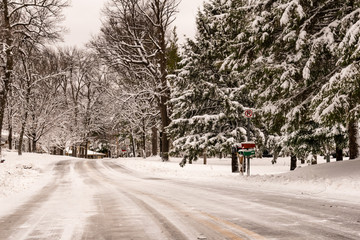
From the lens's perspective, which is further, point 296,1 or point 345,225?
point 296,1

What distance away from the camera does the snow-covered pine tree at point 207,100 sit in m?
20.1

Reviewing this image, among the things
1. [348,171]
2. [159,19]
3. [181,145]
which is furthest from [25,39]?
[348,171]

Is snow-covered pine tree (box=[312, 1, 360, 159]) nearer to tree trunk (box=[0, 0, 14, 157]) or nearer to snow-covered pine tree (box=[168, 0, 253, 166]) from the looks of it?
snow-covered pine tree (box=[168, 0, 253, 166])

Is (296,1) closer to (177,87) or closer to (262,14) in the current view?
(262,14)

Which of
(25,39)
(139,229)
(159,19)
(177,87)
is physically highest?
(159,19)

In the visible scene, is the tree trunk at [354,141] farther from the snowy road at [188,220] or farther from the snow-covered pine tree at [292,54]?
the snowy road at [188,220]

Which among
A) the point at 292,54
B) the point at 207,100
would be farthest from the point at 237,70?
the point at 207,100

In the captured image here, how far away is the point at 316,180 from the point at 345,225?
7.10 meters

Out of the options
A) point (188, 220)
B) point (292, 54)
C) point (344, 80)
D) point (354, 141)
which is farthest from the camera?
point (354, 141)

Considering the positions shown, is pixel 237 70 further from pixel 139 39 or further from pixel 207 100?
pixel 139 39

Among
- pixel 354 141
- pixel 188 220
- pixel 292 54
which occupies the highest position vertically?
pixel 292 54

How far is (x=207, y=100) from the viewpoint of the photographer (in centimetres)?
2172

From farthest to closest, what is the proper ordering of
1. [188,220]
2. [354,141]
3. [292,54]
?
[354,141] → [292,54] → [188,220]

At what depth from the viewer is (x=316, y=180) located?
40.0 ft
